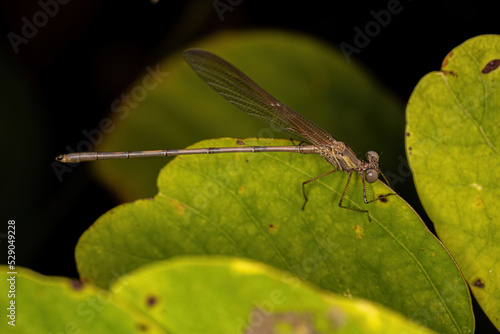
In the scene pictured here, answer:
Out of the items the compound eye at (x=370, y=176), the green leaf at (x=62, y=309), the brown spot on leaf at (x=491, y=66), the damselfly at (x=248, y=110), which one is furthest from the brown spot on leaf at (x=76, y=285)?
the brown spot on leaf at (x=491, y=66)

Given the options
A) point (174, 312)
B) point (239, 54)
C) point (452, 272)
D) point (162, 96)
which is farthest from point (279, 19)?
point (174, 312)

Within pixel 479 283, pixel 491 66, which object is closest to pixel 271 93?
pixel 491 66

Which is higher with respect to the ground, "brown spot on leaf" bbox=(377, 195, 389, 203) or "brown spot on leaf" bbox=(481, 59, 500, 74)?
"brown spot on leaf" bbox=(481, 59, 500, 74)

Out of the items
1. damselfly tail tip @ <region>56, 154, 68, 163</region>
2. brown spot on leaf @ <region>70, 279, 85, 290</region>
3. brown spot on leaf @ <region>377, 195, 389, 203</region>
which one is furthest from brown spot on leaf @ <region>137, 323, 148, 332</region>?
damselfly tail tip @ <region>56, 154, 68, 163</region>

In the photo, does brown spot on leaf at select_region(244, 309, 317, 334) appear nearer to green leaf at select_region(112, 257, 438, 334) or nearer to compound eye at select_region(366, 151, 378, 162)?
green leaf at select_region(112, 257, 438, 334)

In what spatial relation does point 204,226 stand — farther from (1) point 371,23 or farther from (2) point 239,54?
(1) point 371,23

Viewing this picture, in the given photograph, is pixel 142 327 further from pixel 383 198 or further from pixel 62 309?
pixel 383 198

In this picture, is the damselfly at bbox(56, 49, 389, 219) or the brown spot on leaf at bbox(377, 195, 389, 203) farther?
the damselfly at bbox(56, 49, 389, 219)

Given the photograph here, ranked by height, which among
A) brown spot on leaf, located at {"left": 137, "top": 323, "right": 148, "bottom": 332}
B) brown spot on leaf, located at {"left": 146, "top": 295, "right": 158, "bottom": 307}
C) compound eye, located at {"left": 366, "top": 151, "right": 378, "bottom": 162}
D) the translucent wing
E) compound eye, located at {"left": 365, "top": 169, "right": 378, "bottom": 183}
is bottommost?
brown spot on leaf, located at {"left": 137, "top": 323, "right": 148, "bottom": 332}
